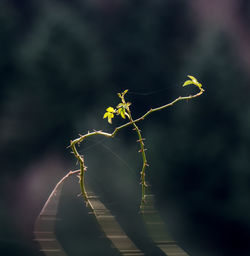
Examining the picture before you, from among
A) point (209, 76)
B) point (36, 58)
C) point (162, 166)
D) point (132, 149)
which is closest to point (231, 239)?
point (162, 166)

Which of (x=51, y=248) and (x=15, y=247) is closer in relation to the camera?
(x=51, y=248)

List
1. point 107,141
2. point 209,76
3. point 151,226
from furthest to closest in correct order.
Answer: point 209,76 → point 107,141 → point 151,226

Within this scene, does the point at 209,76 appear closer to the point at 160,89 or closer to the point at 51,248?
the point at 160,89

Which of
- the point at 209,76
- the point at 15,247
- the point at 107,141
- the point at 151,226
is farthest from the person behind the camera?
the point at 209,76

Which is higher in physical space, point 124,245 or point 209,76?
point 209,76

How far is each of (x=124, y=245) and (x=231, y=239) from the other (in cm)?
126

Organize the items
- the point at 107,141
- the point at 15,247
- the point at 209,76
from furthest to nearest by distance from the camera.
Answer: the point at 209,76 < the point at 107,141 < the point at 15,247

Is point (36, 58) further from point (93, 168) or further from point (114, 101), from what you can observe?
point (93, 168)

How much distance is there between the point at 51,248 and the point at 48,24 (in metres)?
1.35

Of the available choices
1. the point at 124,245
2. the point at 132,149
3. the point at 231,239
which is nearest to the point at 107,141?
the point at 132,149

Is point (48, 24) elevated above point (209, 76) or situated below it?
above

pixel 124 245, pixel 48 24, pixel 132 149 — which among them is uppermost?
pixel 48 24

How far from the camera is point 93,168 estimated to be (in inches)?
72.1

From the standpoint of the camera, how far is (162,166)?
1919 millimetres
